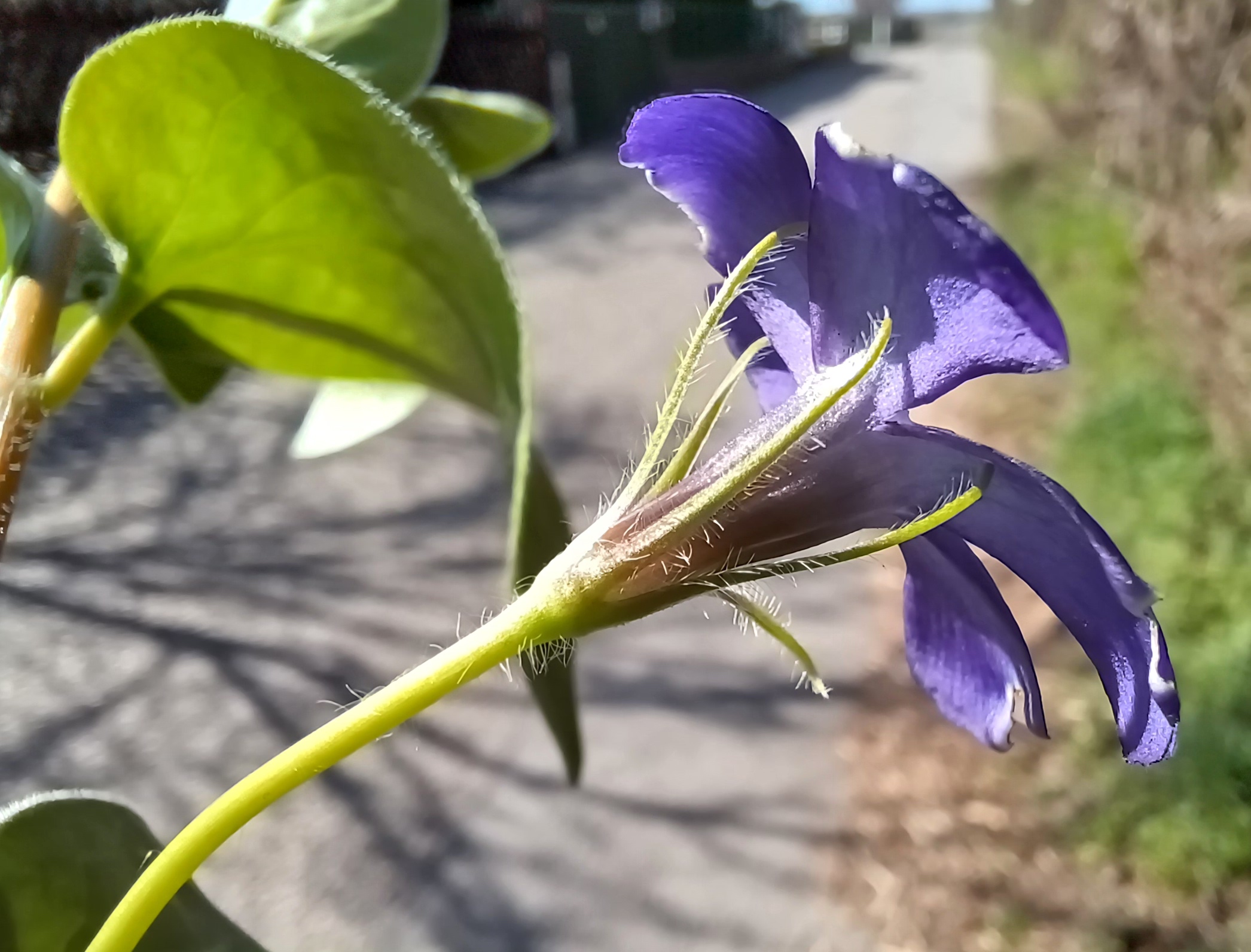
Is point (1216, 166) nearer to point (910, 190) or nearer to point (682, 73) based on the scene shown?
point (910, 190)

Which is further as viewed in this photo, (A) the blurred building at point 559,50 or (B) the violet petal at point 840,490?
(A) the blurred building at point 559,50

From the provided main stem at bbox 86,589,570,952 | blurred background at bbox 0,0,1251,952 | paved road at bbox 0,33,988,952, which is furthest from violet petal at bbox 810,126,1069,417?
paved road at bbox 0,33,988,952

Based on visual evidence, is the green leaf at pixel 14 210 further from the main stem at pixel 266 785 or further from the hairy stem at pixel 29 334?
the main stem at pixel 266 785

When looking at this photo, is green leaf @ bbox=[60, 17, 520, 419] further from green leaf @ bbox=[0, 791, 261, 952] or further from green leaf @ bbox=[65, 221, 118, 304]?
green leaf @ bbox=[0, 791, 261, 952]

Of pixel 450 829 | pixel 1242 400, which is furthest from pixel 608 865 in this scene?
pixel 1242 400

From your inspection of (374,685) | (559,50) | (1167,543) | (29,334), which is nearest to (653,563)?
(29,334)

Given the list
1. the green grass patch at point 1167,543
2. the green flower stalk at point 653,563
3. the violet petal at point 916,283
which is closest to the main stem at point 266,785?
the green flower stalk at point 653,563
